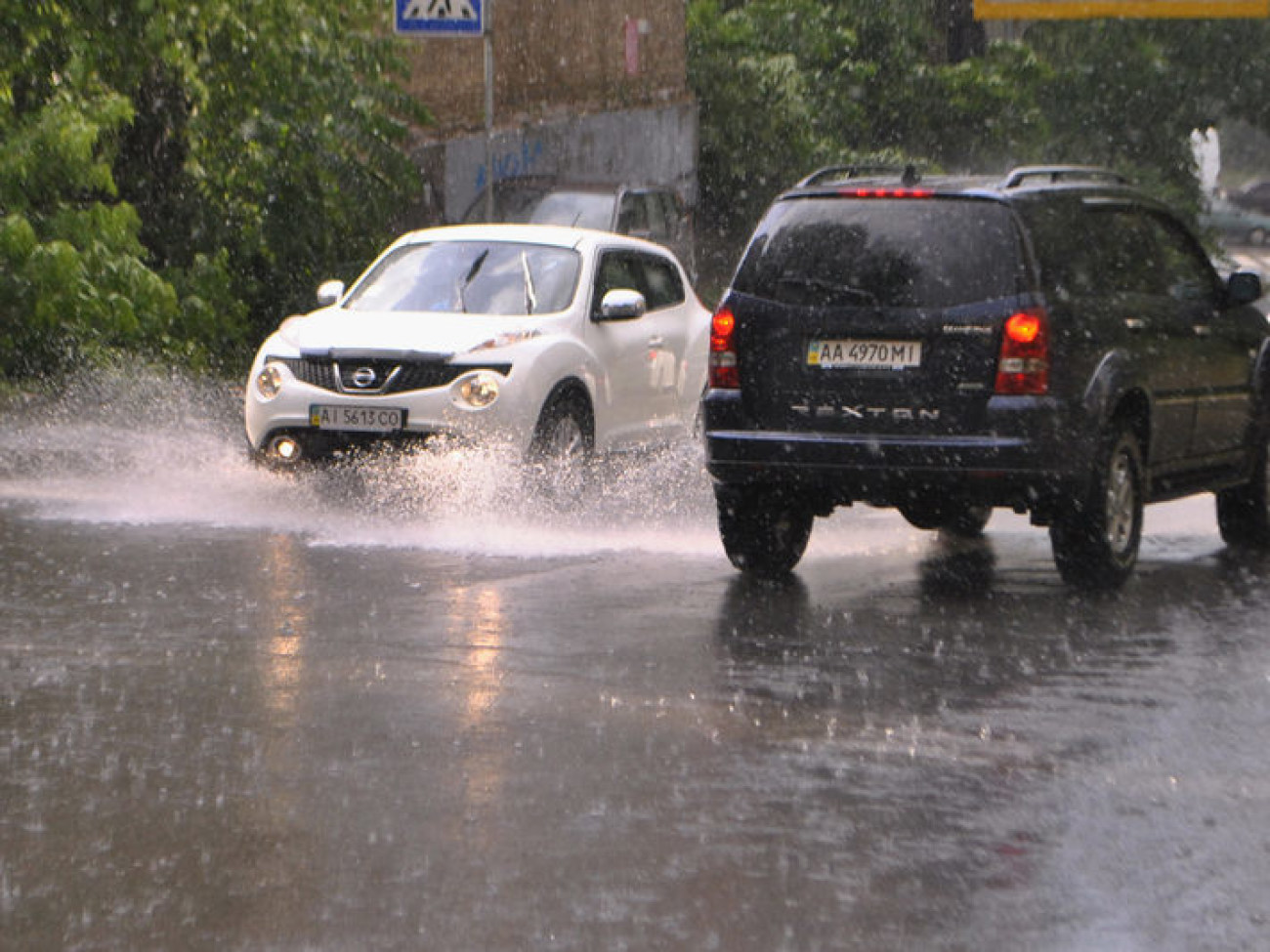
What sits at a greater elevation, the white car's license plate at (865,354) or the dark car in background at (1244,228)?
the white car's license plate at (865,354)

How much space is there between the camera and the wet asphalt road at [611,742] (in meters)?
5.28

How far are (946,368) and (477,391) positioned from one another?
341 centimetres

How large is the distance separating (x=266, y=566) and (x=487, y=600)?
1362 millimetres

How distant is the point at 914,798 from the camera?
633 cm

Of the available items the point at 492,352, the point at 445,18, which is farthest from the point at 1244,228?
the point at 492,352

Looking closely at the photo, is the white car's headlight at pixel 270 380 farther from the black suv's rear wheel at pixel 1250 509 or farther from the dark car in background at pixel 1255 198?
the dark car in background at pixel 1255 198

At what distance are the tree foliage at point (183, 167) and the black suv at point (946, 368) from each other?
24.7ft

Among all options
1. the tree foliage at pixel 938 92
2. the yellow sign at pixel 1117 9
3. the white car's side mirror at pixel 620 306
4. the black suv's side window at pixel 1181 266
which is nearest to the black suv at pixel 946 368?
the black suv's side window at pixel 1181 266

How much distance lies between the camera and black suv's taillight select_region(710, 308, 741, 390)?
33.8ft

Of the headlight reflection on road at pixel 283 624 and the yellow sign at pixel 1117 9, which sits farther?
the yellow sign at pixel 1117 9

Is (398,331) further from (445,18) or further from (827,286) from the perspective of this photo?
(445,18)

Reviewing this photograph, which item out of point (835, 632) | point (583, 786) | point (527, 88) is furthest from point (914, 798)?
point (527, 88)

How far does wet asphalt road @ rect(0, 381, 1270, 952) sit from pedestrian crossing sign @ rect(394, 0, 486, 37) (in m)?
7.27

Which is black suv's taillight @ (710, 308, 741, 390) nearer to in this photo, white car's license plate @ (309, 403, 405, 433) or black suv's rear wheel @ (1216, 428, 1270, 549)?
white car's license plate @ (309, 403, 405, 433)
